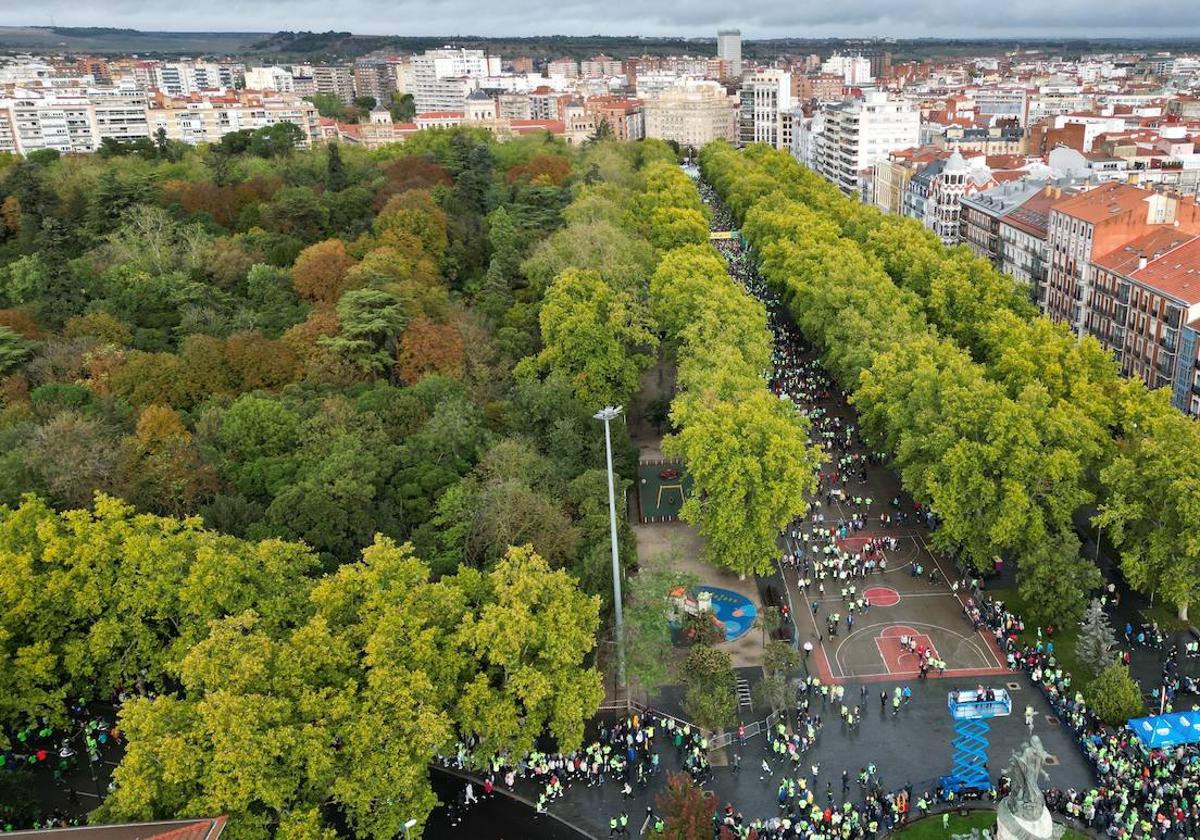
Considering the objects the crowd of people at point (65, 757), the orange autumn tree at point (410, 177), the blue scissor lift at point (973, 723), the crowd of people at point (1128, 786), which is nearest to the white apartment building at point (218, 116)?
the orange autumn tree at point (410, 177)

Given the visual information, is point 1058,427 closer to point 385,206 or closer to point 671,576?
point 671,576

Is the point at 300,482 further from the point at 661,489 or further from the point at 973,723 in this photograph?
the point at 973,723

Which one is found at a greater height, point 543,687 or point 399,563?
point 399,563

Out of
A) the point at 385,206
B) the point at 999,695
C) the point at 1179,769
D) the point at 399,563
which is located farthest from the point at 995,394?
the point at 385,206

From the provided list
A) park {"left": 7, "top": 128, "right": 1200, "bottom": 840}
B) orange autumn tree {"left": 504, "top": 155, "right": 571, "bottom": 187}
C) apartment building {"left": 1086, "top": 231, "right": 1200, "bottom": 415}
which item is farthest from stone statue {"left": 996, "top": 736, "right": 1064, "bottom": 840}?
orange autumn tree {"left": 504, "top": 155, "right": 571, "bottom": 187}

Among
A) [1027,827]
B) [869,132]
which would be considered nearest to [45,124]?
[869,132]
